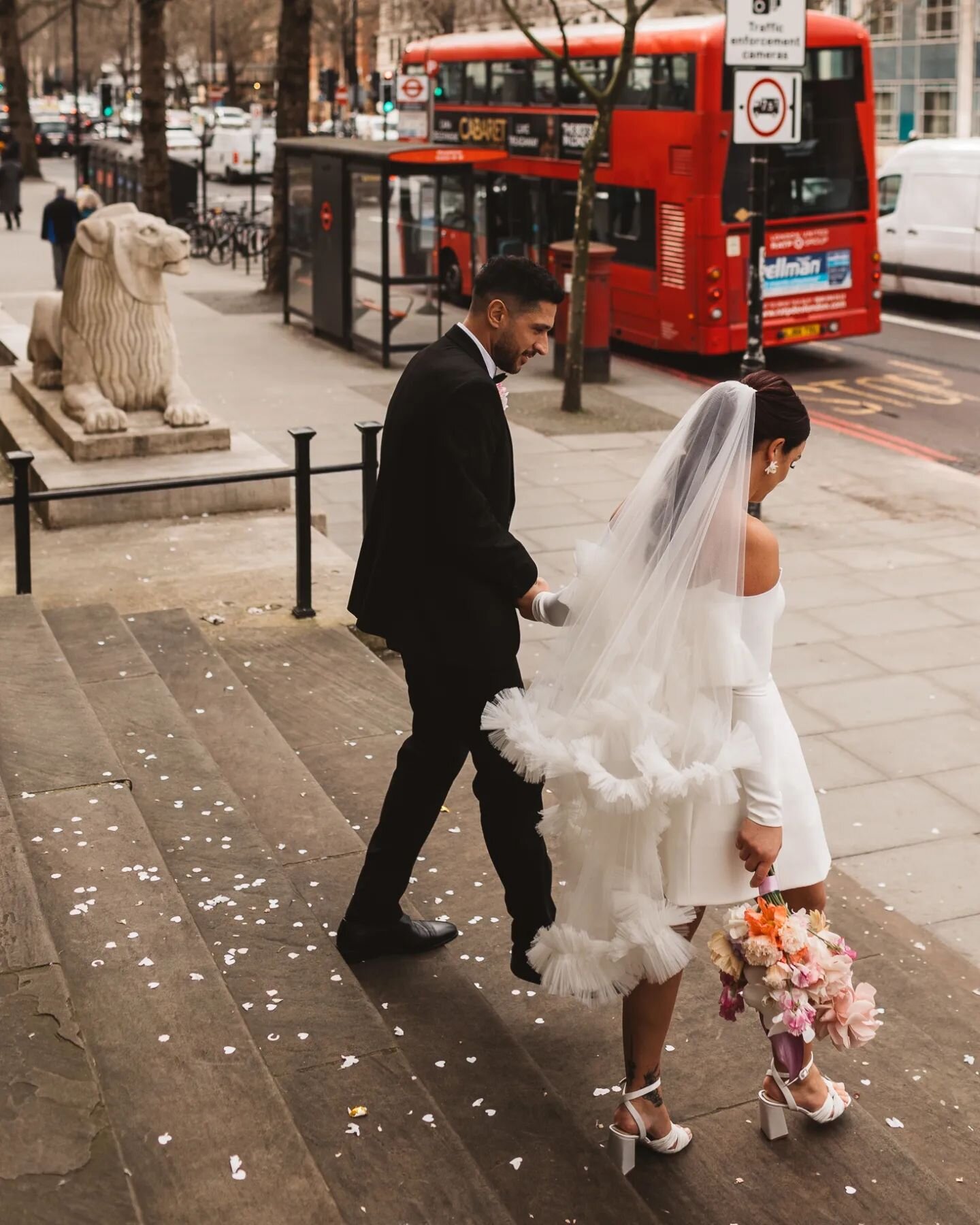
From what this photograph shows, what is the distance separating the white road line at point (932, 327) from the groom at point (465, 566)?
16.7 meters

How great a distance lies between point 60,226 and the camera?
2225 centimetres

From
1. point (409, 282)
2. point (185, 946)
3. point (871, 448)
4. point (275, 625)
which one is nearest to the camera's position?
point (185, 946)

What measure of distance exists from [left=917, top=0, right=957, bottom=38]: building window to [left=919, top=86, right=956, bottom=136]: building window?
4.90 ft

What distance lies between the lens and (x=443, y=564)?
3.90 meters

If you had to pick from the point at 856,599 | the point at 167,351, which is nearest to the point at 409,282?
the point at 167,351

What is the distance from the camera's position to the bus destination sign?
18672mm

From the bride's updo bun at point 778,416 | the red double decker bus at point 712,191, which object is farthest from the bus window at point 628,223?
the bride's updo bun at point 778,416

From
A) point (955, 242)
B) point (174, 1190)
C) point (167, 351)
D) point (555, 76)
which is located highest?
point (555, 76)

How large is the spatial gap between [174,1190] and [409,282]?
1529 centimetres

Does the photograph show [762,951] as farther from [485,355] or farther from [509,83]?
[509,83]

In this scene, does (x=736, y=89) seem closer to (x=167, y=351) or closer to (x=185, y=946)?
(x=167, y=351)

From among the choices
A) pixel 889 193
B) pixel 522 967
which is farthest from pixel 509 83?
pixel 522 967

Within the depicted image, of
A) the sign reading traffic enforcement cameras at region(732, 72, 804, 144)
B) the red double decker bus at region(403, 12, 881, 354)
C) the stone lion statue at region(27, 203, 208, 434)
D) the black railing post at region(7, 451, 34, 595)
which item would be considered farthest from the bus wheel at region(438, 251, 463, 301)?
the black railing post at region(7, 451, 34, 595)

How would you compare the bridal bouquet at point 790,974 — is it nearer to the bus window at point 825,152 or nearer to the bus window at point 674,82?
the bus window at point 674,82
